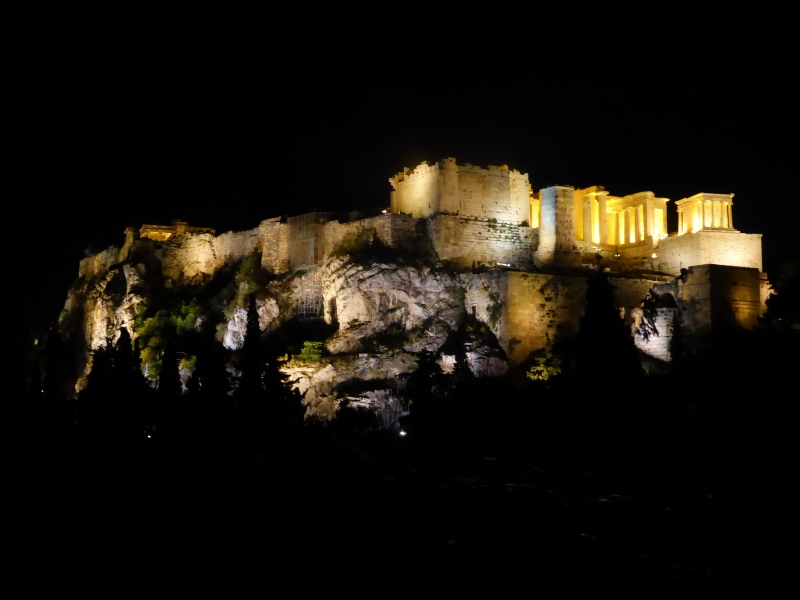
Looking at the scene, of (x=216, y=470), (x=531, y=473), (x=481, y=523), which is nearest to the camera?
(x=481, y=523)

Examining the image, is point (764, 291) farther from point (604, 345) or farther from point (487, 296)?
point (604, 345)

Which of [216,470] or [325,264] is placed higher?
[325,264]

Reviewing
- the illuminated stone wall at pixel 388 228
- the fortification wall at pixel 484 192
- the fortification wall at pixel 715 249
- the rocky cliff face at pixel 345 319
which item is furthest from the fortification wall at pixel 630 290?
the illuminated stone wall at pixel 388 228

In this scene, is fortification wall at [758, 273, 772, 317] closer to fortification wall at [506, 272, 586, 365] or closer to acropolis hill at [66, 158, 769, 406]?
acropolis hill at [66, 158, 769, 406]

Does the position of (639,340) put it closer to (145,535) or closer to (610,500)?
(610,500)

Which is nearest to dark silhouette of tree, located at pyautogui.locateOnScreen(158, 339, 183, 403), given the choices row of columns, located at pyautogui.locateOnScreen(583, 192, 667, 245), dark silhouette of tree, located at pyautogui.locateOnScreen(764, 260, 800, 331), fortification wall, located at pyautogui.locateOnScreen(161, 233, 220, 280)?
fortification wall, located at pyautogui.locateOnScreen(161, 233, 220, 280)

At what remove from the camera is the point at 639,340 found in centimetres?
5400

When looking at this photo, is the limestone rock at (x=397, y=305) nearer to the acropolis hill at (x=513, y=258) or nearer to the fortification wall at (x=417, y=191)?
the acropolis hill at (x=513, y=258)

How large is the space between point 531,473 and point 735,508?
748 centimetres

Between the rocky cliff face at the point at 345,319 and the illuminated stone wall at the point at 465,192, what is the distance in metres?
5.27

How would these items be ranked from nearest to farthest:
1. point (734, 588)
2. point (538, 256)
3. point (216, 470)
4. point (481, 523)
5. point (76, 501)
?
point (734, 588) → point (76, 501) → point (481, 523) → point (216, 470) → point (538, 256)

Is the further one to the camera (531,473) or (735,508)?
(531,473)

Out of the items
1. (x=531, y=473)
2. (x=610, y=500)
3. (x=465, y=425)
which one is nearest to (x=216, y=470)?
(x=610, y=500)

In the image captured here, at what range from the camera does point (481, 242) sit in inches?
2371
